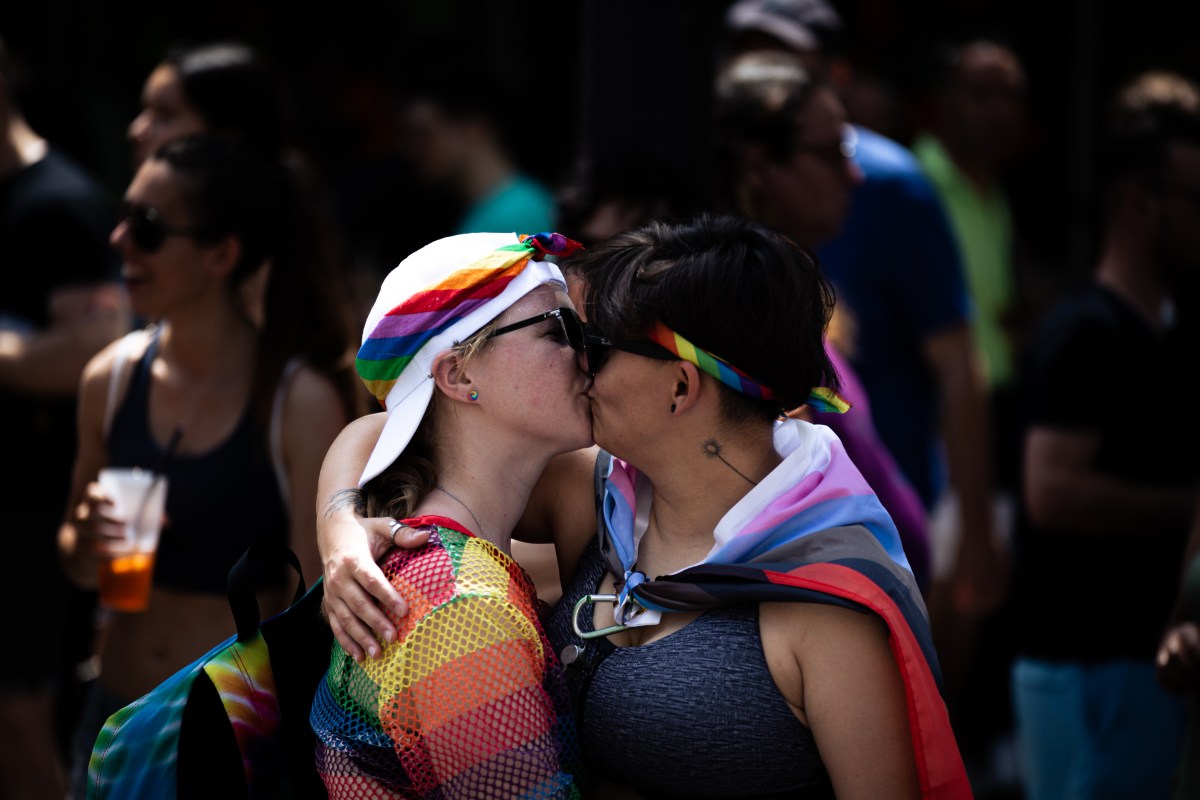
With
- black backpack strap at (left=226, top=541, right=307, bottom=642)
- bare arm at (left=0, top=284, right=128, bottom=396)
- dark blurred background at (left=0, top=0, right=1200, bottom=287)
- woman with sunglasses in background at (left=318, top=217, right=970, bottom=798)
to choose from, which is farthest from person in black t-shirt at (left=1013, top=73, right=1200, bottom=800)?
bare arm at (left=0, top=284, right=128, bottom=396)

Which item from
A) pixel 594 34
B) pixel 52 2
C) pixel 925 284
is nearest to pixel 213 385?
pixel 594 34

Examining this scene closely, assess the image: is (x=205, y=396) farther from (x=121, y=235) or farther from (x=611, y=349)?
(x=611, y=349)

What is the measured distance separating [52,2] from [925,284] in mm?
6168

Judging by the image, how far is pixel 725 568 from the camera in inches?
82.6

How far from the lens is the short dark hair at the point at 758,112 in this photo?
3.65 metres

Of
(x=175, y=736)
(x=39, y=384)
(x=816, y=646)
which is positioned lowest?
(x=39, y=384)

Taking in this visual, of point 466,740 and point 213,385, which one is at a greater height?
point 466,740

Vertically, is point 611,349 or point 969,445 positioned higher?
point 611,349

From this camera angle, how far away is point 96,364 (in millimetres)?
3432

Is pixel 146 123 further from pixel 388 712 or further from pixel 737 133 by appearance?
pixel 388 712

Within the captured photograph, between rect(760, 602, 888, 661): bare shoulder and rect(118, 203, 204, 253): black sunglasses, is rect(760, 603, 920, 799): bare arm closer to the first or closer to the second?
rect(760, 602, 888, 661): bare shoulder

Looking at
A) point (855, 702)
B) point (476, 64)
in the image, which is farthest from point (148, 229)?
point (476, 64)

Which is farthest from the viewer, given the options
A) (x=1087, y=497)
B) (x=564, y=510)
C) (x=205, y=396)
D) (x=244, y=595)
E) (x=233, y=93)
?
(x=233, y=93)

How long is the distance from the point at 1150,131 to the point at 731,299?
2111mm
